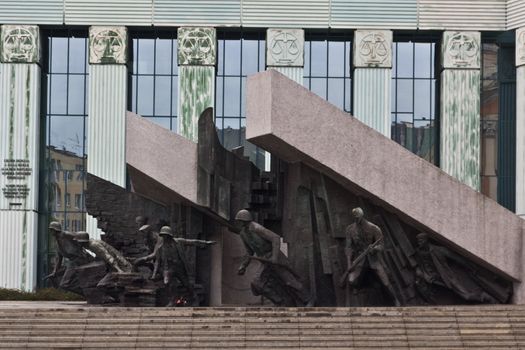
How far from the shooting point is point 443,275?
53.8 ft

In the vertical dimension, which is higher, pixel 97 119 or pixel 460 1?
pixel 460 1

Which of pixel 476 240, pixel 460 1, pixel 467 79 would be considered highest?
pixel 460 1

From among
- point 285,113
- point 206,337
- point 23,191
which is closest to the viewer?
point 206,337

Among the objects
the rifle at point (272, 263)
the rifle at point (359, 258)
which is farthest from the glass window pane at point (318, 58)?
the rifle at point (359, 258)

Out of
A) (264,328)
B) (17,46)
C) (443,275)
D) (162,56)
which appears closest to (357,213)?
(443,275)

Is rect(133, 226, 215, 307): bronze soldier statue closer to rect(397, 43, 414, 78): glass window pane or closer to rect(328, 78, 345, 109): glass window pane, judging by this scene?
rect(328, 78, 345, 109): glass window pane

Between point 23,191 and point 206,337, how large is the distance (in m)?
22.5

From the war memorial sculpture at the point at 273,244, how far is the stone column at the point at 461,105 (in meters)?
18.1

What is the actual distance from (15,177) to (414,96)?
40.5ft

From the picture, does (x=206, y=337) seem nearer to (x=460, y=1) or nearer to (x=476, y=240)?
(x=476, y=240)

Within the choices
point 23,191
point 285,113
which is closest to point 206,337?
point 285,113

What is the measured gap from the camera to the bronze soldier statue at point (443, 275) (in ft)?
53.8

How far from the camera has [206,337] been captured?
46.8 feet

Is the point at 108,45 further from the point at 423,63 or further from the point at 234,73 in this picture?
the point at 423,63
